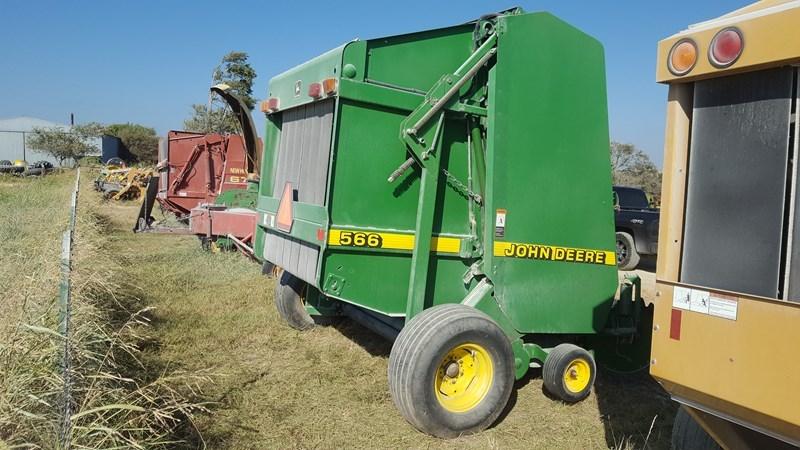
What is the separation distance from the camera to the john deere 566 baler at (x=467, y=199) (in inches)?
167

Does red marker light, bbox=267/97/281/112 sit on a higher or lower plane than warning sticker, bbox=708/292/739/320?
higher

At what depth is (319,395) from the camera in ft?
15.4

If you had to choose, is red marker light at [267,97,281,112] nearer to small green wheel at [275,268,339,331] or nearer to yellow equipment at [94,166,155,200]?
small green wheel at [275,268,339,331]

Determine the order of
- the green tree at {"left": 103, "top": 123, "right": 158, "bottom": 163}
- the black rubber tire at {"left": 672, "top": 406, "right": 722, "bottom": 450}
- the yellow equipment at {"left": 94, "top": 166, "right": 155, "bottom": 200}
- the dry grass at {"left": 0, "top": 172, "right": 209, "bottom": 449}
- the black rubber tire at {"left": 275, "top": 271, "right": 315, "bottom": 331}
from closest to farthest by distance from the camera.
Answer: the dry grass at {"left": 0, "top": 172, "right": 209, "bottom": 449}, the black rubber tire at {"left": 672, "top": 406, "right": 722, "bottom": 450}, the black rubber tire at {"left": 275, "top": 271, "right": 315, "bottom": 331}, the yellow equipment at {"left": 94, "top": 166, "right": 155, "bottom": 200}, the green tree at {"left": 103, "top": 123, "right": 158, "bottom": 163}

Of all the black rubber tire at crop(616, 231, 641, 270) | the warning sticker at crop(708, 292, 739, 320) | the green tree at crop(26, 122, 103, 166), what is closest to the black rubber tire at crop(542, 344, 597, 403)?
the warning sticker at crop(708, 292, 739, 320)

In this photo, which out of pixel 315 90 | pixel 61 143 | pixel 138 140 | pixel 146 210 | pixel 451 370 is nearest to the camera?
pixel 451 370

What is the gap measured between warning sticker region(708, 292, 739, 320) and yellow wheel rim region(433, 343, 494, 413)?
189 centimetres

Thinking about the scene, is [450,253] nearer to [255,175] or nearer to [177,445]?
[177,445]

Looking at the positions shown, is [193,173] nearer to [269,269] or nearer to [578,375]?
[269,269]

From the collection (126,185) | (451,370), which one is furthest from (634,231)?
(126,185)

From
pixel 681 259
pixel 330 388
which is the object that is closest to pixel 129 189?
pixel 330 388

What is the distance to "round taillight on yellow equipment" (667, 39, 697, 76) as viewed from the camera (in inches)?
100

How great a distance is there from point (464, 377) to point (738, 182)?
238 centimetres

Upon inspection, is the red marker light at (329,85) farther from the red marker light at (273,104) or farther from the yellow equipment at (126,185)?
the yellow equipment at (126,185)
